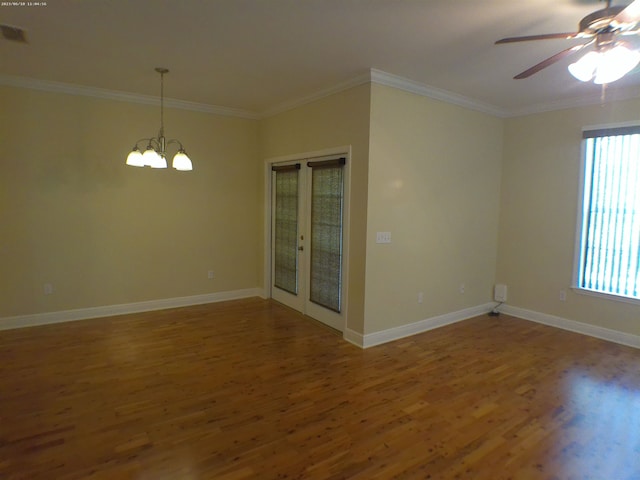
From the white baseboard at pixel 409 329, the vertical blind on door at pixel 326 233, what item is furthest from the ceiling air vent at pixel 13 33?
the white baseboard at pixel 409 329

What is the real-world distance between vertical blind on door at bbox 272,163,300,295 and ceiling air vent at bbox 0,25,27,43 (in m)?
3.04

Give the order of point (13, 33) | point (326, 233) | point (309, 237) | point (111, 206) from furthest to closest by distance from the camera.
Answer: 1. point (309, 237)
2. point (111, 206)
3. point (326, 233)
4. point (13, 33)

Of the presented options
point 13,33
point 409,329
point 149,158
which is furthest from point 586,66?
point 13,33

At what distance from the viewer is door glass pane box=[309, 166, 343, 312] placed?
14.9 ft

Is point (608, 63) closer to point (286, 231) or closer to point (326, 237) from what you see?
point (326, 237)

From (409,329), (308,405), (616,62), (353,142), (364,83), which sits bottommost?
(308,405)

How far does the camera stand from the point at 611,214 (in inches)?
175

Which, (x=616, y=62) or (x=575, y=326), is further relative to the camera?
(x=575, y=326)

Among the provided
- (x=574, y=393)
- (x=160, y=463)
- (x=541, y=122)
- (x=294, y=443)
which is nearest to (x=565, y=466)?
(x=574, y=393)

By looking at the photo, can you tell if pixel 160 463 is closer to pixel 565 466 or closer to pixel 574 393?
pixel 565 466

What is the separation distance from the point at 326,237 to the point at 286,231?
3.52ft

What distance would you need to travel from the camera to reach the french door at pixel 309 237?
4.55 meters

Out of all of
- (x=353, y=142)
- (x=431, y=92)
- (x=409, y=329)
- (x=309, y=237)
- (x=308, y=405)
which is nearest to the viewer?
(x=308, y=405)

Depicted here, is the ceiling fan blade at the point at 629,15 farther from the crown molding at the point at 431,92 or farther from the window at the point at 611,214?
the window at the point at 611,214
